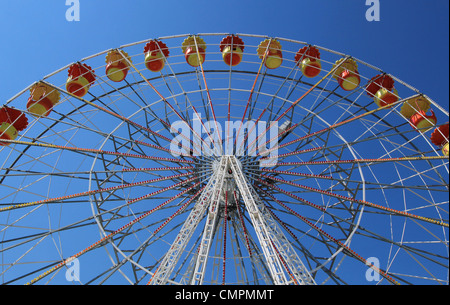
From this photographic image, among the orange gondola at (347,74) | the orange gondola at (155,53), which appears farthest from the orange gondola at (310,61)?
the orange gondola at (155,53)

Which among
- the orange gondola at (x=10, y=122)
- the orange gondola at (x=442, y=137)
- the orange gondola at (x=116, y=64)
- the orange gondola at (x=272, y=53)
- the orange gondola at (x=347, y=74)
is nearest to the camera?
the orange gondola at (x=442, y=137)

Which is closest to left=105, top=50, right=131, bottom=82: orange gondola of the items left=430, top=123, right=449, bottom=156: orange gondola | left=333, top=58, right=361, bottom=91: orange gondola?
left=333, top=58, right=361, bottom=91: orange gondola

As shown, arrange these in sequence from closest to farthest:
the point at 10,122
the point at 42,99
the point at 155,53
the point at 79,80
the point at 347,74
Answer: the point at 10,122 → the point at 42,99 → the point at 79,80 → the point at 347,74 → the point at 155,53

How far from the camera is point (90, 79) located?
16.5 meters

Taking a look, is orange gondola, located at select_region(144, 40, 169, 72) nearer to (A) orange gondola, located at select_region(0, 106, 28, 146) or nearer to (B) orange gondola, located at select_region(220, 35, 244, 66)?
(B) orange gondola, located at select_region(220, 35, 244, 66)

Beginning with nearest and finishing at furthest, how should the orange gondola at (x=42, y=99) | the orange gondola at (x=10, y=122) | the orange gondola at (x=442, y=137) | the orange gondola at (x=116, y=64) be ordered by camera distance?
the orange gondola at (x=442, y=137) → the orange gondola at (x=10, y=122) → the orange gondola at (x=42, y=99) → the orange gondola at (x=116, y=64)

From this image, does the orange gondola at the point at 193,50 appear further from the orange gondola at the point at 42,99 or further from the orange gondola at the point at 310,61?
the orange gondola at the point at 42,99

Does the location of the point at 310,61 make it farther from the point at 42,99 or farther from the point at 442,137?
the point at 42,99

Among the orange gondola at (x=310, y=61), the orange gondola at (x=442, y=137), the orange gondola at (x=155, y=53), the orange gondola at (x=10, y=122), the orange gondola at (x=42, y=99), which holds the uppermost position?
the orange gondola at (x=155, y=53)

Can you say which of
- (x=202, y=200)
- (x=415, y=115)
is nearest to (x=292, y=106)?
(x=415, y=115)

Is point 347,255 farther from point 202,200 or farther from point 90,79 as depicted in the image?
point 90,79

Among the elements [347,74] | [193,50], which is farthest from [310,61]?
[193,50]

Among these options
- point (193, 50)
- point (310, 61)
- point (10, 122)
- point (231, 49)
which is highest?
point (193, 50)
